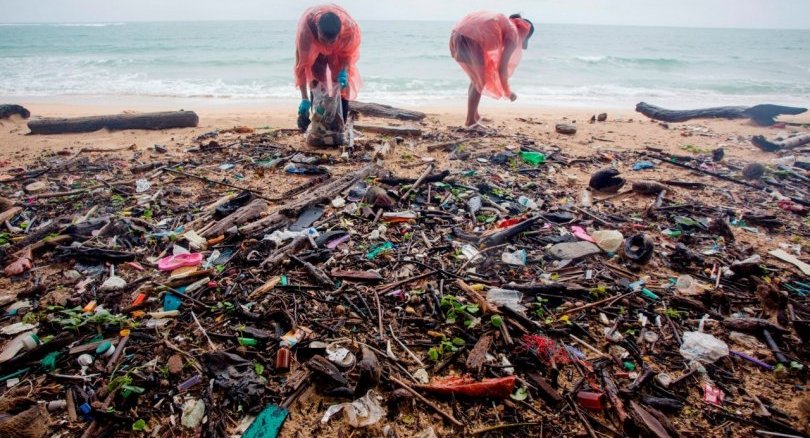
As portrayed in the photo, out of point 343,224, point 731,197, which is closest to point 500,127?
point 731,197

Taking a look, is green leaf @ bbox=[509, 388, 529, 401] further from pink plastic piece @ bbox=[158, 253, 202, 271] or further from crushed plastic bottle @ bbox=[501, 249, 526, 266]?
pink plastic piece @ bbox=[158, 253, 202, 271]

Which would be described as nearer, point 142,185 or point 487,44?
point 142,185

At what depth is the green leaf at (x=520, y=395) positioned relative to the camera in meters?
2.06

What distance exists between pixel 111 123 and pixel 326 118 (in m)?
4.92

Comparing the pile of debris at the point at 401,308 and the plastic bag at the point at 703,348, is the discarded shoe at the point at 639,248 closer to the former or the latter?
the pile of debris at the point at 401,308

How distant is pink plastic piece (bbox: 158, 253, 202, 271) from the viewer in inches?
123

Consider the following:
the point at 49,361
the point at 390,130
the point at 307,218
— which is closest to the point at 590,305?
the point at 307,218

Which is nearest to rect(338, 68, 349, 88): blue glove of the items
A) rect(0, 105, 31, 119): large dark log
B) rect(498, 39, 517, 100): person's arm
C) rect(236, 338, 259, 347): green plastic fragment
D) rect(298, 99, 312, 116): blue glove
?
rect(298, 99, 312, 116): blue glove

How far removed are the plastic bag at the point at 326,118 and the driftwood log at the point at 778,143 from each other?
7.76 m

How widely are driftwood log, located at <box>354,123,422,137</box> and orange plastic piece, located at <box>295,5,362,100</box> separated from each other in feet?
4.43

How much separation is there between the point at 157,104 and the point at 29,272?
10436 millimetres

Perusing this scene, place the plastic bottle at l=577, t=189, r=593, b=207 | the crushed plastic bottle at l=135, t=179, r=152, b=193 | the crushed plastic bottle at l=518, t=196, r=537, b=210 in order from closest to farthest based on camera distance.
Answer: the crushed plastic bottle at l=518, t=196, r=537, b=210, the plastic bottle at l=577, t=189, r=593, b=207, the crushed plastic bottle at l=135, t=179, r=152, b=193

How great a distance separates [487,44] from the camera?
6.43 m

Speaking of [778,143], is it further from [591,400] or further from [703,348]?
[591,400]
